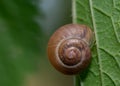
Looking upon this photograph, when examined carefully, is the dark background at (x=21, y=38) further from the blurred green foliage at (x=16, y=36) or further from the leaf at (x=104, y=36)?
the leaf at (x=104, y=36)

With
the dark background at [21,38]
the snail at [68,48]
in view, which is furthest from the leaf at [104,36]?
the dark background at [21,38]

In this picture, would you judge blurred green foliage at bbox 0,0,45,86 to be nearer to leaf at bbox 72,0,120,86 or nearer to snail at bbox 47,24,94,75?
snail at bbox 47,24,94,75

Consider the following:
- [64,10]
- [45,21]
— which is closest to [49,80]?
[64,10]

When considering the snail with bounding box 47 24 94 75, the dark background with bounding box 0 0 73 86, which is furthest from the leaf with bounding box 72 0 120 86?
the dark background with bounding box 0 0 73 86

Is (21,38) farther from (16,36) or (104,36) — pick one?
(104,36)

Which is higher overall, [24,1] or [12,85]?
→ [24,1]

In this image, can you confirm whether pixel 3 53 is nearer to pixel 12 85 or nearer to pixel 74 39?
pixel 12 85

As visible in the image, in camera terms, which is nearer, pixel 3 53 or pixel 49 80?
pixel 3 53

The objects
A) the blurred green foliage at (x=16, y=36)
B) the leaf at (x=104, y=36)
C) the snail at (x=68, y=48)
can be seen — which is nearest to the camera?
the leaf at (x=104, y=36)
